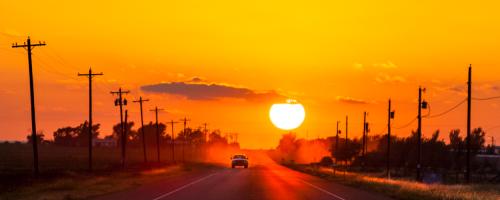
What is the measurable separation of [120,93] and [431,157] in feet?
211

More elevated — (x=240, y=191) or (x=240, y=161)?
(x=240, y=161)

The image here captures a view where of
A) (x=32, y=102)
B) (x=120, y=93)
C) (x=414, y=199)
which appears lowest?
(x=414, y=199)

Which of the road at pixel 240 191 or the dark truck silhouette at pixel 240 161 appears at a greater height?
the dark truck silhouette at pixel 240 161

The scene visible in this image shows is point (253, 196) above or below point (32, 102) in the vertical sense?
below

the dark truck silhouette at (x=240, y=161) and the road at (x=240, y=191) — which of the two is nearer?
the road at (x=240, y=191)

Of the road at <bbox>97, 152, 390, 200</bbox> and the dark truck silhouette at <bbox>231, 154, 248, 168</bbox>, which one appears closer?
the road at <bbox>97, 152, 390, 200</bbox>

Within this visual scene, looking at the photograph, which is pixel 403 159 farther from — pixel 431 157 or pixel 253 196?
pixel 253 196

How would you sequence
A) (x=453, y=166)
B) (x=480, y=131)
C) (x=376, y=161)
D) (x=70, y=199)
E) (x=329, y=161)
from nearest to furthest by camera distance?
1. (x=70, y=199)
2. (x=453, y=166)
3. (x=376, y=161)
4. (x=480, y=131)
5. (x=329, y=161)

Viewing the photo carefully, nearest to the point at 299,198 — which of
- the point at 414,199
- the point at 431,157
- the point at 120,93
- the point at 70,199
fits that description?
the point at 414,199

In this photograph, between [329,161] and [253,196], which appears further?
[329,161]

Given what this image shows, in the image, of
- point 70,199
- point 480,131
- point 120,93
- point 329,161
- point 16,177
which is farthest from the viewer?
point 329,161

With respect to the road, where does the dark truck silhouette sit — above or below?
above

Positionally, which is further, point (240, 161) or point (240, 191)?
point (240, 161)

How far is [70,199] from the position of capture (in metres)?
28.8
